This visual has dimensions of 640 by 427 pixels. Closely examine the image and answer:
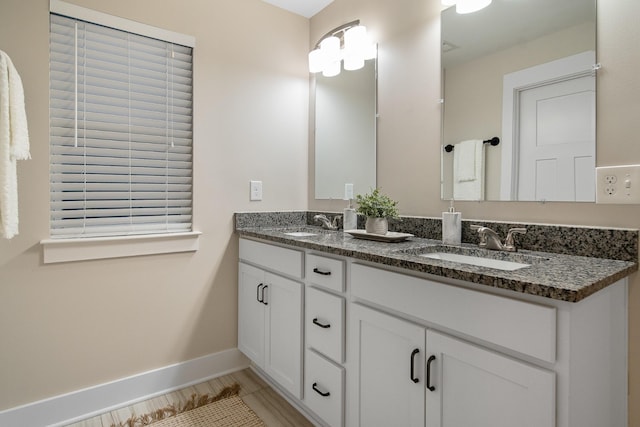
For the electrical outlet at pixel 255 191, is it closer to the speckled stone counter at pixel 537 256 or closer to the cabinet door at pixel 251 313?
the cabinet door at pixel 251 313

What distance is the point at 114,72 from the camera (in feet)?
5.86

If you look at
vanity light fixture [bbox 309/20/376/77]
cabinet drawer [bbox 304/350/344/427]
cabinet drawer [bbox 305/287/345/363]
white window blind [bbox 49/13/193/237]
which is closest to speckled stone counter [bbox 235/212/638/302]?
cabinet drawer [bbox 305/287/345/363]

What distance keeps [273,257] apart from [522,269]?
3.76 ft

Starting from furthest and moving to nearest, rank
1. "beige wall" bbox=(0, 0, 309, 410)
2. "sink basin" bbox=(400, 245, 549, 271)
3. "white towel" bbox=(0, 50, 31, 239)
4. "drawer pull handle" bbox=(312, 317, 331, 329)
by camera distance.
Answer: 1. "beige wall" bbox=(0, 0, 309, 410)
2. "drawer pull handle" bbox=(312, 317, 331, 329)
3. "white towel" bbox=(0, 50, 31, 239)
4. "sink basin" bbox=(400, 245, 549, 271)

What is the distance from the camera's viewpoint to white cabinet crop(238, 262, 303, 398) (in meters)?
1.65

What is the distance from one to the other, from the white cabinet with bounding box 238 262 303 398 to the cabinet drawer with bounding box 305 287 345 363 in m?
0.07

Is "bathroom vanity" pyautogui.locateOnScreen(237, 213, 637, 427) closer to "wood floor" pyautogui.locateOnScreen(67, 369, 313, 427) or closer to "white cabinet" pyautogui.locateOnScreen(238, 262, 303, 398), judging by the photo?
"white cabinet" pyautogui.locateOnScreen(238, 262, 303, 398)

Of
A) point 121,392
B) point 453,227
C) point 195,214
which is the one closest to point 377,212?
point 453,227

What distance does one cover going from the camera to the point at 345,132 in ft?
7.30

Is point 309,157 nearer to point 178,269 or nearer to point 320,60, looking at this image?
point 320,60

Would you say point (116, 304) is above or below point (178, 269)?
below

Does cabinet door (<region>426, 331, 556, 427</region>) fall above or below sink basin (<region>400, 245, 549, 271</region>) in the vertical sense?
below

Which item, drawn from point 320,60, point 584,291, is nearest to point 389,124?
point 320,60

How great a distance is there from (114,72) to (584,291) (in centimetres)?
208
